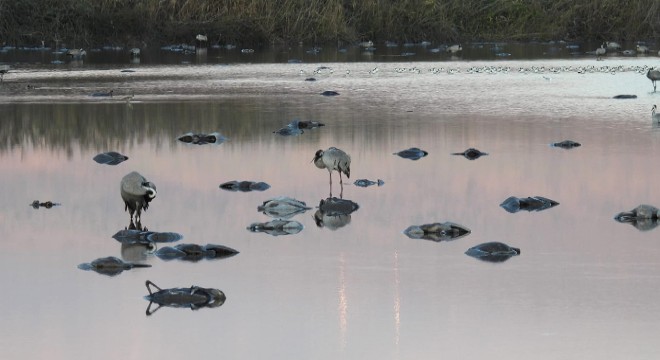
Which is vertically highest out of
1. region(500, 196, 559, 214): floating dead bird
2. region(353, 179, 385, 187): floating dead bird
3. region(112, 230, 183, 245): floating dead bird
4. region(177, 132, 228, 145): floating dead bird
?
region(500, 196, 559, 214): floating dead bird

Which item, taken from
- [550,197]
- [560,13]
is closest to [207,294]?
[550,197]

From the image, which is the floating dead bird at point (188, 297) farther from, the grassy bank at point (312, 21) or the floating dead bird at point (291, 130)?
the grassy bank at point (312, 21)

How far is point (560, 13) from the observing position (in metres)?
45.6

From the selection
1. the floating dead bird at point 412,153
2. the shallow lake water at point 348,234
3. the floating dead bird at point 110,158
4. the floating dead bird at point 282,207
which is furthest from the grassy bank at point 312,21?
the floating dead bird at point 282,207

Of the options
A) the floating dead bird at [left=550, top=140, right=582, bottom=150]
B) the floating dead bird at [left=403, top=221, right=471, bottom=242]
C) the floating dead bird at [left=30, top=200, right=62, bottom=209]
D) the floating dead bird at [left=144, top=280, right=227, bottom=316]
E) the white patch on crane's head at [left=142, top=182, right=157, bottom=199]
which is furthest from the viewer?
the floating dead bird at [left=550, top=140, right=582, bottom=150]

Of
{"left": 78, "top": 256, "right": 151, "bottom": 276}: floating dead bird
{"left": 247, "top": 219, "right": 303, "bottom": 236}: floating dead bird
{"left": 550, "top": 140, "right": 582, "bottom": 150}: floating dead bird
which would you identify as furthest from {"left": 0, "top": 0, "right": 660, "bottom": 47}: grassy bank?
{"left": 78, "top": 256, "right": 151, "bottom": 276}: floating dead bird

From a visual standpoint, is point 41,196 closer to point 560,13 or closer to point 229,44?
point 229,44

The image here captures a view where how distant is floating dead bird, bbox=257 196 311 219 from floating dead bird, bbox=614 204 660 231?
2692 mm

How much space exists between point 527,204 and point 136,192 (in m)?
3.37

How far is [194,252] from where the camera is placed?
10.3 m

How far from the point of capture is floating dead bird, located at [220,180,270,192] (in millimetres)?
13312

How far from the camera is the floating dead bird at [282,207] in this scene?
12.0 m

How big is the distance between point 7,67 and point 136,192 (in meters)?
21.3

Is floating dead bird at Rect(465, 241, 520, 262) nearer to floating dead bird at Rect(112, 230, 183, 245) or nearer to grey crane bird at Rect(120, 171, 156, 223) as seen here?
floating dead bird at Rect(112, 230, 183, 245)
